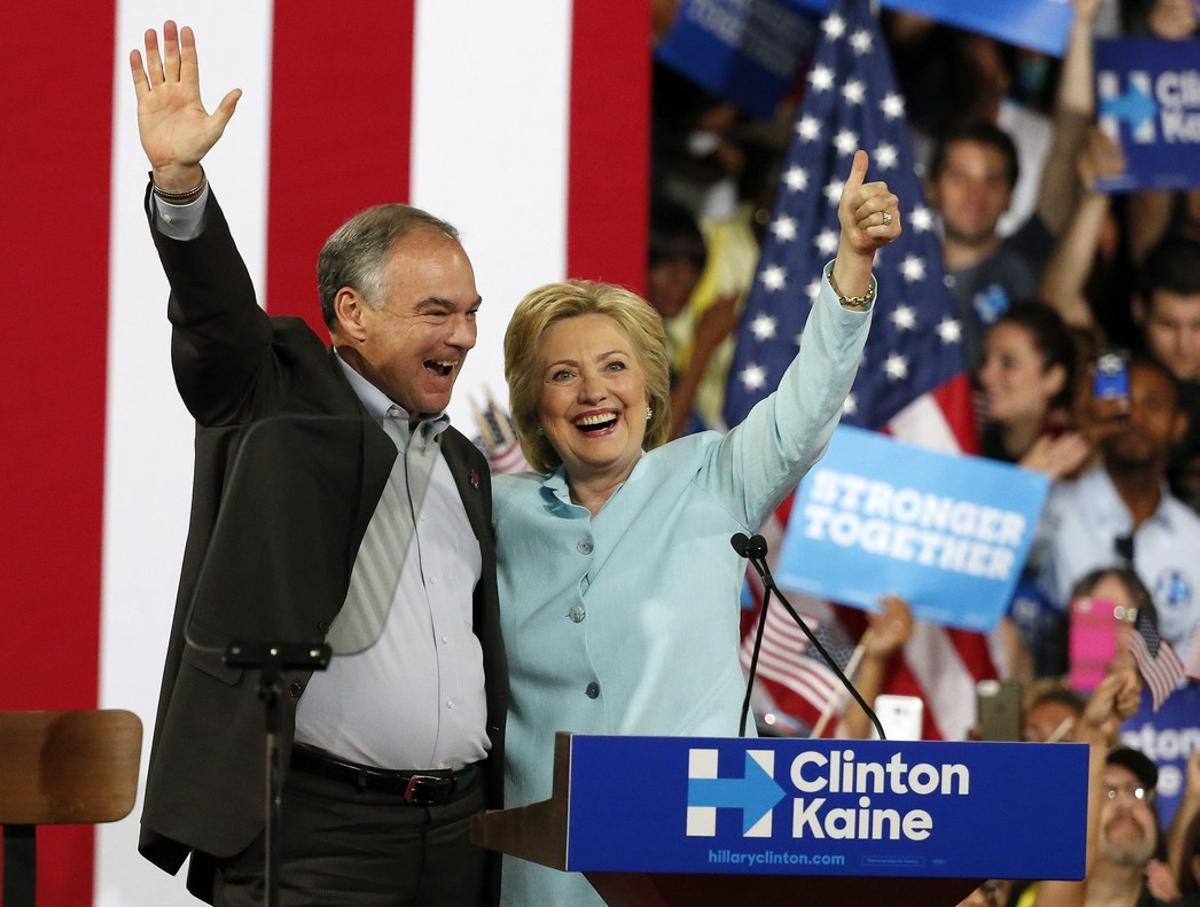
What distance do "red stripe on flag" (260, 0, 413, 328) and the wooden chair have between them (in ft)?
3.31

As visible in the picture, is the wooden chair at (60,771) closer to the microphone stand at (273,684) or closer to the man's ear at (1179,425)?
the microphone stand at (273,684)

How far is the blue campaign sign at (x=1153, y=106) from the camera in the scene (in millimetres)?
4113

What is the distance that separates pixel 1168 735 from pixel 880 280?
1.41m

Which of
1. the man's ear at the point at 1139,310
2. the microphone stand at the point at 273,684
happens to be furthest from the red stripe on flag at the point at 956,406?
the microphone stand at the point at 273,684

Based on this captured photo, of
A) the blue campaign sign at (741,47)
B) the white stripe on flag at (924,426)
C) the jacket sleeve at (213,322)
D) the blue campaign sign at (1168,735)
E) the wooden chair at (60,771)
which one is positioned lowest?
the blue campaign sign at (1168,735)

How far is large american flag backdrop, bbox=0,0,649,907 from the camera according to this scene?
3.06m

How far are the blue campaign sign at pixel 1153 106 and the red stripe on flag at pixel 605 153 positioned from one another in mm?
1534

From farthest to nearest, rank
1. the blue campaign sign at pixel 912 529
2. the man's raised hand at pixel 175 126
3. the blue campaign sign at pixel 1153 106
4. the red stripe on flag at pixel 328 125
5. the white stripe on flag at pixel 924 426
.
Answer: the blue campaign sign at pixel 1153 106 → the white stripe on flag at pixel 924 426 → the blue campaign sign at pixel 912 529 → the red stripe on flag at pixel 328 125 → the man's raised hand at pixel 175 126

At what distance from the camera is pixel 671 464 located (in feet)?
7.70

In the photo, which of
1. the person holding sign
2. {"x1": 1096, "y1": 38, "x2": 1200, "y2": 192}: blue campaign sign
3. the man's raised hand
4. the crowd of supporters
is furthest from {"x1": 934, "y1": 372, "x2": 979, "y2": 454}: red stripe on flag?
the man's raised hand

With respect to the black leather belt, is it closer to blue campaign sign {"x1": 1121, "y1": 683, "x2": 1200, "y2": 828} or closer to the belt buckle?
the belt buckle

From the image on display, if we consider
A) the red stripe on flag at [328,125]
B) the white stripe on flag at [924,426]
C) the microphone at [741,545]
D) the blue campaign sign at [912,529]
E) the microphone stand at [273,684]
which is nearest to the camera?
the microphone stand at [273,684]

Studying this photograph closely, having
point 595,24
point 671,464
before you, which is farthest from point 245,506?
point 595,24

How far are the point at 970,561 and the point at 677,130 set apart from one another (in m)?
1.38
